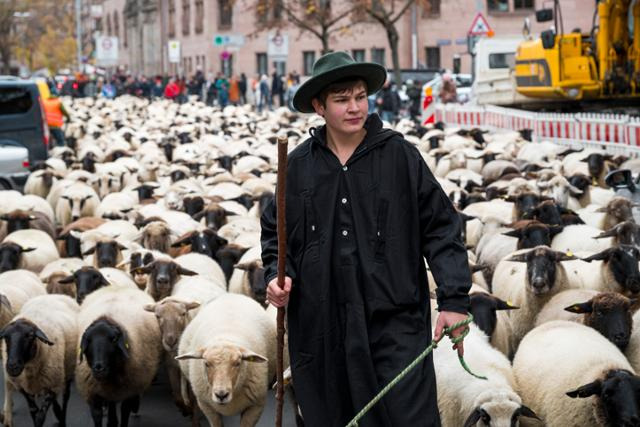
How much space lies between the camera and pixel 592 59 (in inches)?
862

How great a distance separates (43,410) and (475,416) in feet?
11.5

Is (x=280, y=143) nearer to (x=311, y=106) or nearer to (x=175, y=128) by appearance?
(x=311, y=106)

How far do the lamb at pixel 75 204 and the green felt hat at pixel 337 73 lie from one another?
11.3 meters

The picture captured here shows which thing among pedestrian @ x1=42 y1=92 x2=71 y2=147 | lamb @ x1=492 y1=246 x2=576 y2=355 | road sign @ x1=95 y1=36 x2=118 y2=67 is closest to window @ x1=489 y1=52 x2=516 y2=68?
pedestrian @ x1=42 y1=92 x2=71 y2=147

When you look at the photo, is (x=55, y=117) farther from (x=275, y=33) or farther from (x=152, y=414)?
(x=275, y=33)

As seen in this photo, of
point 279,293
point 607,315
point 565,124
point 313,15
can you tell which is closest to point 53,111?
point 565,124

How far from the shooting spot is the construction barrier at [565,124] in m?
18.0

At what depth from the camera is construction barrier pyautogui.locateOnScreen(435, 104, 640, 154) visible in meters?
18.0

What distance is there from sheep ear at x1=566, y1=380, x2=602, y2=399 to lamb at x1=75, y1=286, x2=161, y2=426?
3.15 m

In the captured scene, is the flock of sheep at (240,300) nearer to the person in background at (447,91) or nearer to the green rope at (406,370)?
the green rope at (406,370)

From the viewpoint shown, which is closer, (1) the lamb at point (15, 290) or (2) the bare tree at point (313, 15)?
(1) the lamb at point (15, 290)

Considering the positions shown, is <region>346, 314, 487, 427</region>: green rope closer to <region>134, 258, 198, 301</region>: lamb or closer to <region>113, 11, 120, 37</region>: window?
<region>134, 258, 198, 301</region>: lamb

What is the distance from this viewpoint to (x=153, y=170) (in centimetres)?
1970

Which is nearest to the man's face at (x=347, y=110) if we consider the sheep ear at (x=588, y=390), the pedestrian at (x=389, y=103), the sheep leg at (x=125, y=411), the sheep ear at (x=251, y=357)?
the sheep ear at (x=588, y=390)
